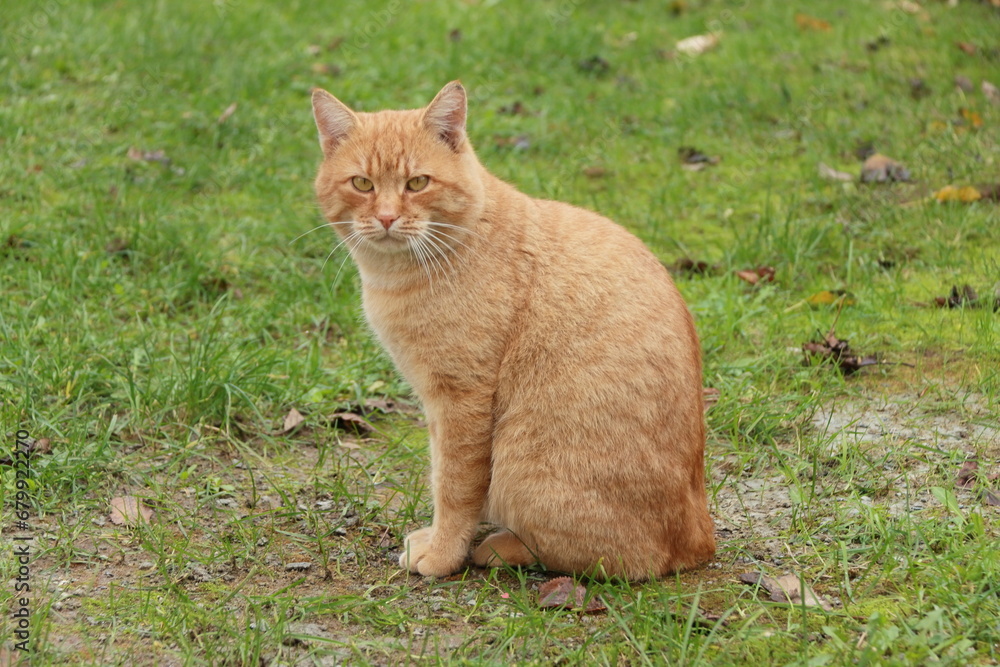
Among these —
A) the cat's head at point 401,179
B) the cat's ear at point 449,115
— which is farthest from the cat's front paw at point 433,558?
the cat's ear at point 449,115

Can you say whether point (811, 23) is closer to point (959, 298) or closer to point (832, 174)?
point (832, 174)

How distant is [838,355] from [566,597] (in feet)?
6.86

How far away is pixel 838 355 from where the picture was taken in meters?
4.72

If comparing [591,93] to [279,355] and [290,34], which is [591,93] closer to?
[290,34]

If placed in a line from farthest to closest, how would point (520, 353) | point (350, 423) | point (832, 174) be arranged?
point (832, 174) → point (350, 423) → point (520, 353)

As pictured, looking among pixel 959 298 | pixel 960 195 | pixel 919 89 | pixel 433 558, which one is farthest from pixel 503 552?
pixel 919 89

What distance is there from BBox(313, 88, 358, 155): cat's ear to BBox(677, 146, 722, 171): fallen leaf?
3.66 metres

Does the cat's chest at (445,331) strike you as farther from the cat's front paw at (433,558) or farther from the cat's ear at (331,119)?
the cat's ear at (331,119)

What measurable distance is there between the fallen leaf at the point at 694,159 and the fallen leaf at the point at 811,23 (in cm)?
284

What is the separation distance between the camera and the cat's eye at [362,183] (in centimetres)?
378

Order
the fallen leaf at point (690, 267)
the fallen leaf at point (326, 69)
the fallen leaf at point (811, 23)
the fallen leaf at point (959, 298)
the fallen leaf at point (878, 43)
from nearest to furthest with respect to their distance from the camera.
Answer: the fallen leaf at point (959, 298) < the fallen leaf at point (690, 267) < the fallen leaf at point (326, 69) < the fallen leaf at point (878, 43) < the fallen leaf at point (811, 23)

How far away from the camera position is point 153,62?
7.71 metres

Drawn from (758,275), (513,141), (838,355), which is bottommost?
(838,355)

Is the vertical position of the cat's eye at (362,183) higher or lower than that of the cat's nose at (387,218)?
higher
